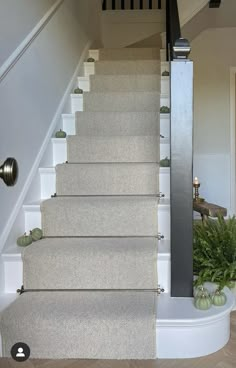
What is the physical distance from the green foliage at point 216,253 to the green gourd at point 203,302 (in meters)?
0.20

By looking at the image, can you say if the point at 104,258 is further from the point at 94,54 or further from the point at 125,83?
the point at 94,54

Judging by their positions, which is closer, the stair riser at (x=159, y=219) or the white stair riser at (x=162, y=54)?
the stair riser at (x=159, y=219)

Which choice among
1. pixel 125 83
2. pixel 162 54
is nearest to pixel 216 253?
pixel 125 83

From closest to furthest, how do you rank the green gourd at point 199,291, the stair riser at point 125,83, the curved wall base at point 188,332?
1. the curved wall base at point 188,332
2. the green gourd at point 199,291
3. the stair riser at point 125,83

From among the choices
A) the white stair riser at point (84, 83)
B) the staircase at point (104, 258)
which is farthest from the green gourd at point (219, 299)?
the white stair riser at point (84, 83)

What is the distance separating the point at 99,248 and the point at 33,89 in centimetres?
114

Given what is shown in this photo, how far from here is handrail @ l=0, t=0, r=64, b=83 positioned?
194 centimetres

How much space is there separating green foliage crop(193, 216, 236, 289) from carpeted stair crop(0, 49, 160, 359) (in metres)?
0.25

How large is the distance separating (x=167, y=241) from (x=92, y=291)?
491mm

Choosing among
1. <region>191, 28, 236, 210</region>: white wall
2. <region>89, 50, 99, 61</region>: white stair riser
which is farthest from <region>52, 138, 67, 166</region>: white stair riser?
<region>191, 28, 236, 210</region>: white wall

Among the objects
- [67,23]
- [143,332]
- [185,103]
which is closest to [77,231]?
[143,332]

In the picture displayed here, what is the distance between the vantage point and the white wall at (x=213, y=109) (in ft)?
15.4

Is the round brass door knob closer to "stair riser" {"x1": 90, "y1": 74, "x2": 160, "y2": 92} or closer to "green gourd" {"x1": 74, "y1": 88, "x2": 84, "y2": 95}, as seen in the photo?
"green gourd" {"x1": 74, "y1": 88, "x2": 84, "y2": 95}

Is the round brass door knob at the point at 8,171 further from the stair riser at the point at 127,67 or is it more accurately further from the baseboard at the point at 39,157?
the stair riser at the point at 127,67
